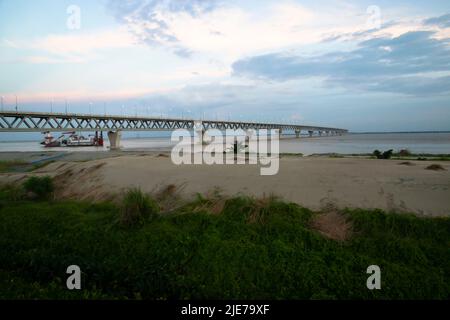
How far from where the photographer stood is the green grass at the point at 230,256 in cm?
522

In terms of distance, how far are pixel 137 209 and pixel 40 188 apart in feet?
21.0

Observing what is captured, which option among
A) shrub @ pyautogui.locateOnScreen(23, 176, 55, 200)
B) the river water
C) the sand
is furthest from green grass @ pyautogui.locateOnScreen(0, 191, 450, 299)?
the river water

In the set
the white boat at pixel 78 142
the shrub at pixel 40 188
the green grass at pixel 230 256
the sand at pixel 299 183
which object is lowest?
the green grass at pixel 230 256

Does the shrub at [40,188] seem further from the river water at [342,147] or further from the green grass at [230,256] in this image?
the river water at [342,147]

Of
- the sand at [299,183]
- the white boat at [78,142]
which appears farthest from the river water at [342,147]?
the sand at [299,183]

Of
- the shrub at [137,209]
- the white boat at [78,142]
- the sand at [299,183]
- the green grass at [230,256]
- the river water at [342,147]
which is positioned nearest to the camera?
the green grass at [230,256]

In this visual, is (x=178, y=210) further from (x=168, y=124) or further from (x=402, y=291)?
(x=168, y=124)

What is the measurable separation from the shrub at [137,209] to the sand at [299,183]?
1.77 metres

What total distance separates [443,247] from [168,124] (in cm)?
7718

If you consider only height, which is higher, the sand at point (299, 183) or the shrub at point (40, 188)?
the sand at point (299, 183)

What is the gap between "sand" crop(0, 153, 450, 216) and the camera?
8289 mm
